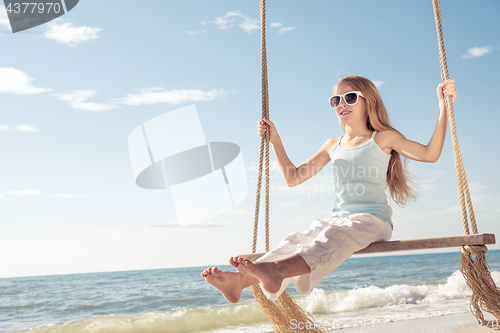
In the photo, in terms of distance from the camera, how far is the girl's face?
1938 mm

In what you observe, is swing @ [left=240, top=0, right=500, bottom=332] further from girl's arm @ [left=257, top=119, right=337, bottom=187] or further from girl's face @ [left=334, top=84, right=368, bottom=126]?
girl's face @ [left=334, top=84, right=368, bottom=126]

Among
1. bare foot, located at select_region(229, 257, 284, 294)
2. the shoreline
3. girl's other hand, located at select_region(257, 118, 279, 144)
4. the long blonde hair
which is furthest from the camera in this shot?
the shoreline

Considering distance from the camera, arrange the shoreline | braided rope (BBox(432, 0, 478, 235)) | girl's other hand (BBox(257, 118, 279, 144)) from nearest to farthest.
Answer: braided rope (BBox(432, 0, 478, 235)), girl's other hand (BBox(257, 118, 279, 144)), the shoreline

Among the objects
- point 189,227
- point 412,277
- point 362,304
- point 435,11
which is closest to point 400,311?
point 362,304

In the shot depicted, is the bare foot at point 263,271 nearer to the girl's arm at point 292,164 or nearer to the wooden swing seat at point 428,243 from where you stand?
the wooden swing seat at point 428,243

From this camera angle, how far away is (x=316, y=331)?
1794mm

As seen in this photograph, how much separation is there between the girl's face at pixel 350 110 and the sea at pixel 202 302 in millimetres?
2418

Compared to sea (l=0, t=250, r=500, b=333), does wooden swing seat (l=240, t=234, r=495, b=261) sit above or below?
above

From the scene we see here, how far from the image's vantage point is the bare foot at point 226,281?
4.69 ft

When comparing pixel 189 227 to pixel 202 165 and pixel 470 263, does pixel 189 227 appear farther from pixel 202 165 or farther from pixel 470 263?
pixel 470 263

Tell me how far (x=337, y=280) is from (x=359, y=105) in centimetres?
897

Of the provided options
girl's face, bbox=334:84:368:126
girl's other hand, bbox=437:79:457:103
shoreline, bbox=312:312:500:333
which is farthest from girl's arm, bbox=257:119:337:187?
shoreline, bbox=312:312:500:333

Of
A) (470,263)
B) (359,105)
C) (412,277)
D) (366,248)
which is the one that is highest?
(359,105)

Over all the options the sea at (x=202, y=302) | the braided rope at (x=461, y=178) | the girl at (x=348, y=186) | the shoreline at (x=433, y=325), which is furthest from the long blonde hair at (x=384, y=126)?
the sea at (x=202, y=302)
